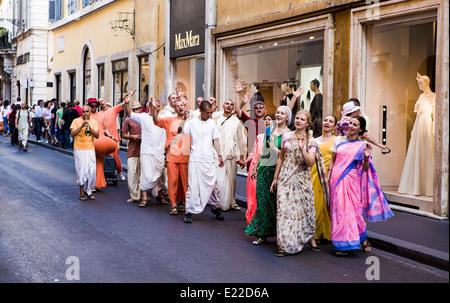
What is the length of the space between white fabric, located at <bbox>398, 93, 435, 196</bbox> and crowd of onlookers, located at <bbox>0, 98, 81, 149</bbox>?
45.6ft

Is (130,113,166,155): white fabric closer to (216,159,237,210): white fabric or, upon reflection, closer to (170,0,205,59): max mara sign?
(216,159,237,210): white fabric

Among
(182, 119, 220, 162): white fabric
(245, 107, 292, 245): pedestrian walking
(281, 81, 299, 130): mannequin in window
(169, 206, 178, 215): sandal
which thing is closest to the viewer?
(245, 107, 292, 245): pedestrian walking

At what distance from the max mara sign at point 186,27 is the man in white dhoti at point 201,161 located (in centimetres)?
848

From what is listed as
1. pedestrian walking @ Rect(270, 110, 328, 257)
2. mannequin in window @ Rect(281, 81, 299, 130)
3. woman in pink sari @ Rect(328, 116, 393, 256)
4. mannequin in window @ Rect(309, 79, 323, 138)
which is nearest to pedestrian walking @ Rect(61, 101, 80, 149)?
mannequin in window @ Rect(281, 81, 299, 130)

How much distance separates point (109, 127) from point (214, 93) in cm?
455

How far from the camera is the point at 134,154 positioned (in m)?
11.7

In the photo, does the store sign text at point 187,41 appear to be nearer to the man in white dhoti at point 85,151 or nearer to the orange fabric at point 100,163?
the orange fabric at point 100,163

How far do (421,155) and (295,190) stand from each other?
420cm

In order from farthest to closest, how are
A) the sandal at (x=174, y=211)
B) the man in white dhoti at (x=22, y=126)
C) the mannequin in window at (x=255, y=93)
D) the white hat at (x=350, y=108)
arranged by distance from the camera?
the man in white dhoti at (x=22, y=126) → the mannequin in window at (x=255, y=93) → the sandal at (x=174, y=211) → the white hat at (x=350, y=108)

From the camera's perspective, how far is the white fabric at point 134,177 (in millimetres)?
11539

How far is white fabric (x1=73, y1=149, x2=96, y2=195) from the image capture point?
37.7ft

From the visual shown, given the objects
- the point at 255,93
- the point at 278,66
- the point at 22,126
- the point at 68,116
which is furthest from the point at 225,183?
the point at 22,126

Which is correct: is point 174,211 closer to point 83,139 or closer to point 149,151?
point 149,151

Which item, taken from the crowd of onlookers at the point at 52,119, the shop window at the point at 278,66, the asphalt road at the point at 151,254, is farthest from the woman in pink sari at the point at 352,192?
the crowd of onlookers at the point at 52,119
